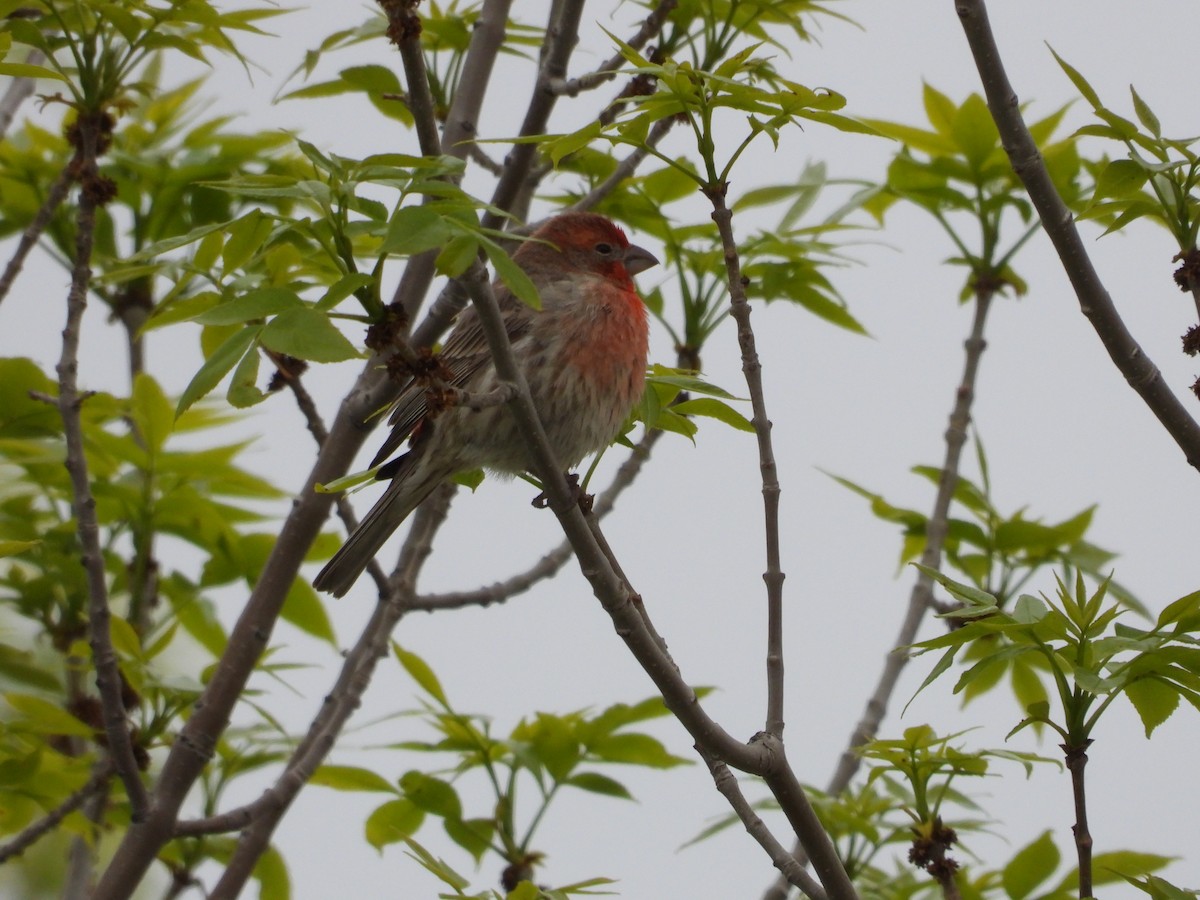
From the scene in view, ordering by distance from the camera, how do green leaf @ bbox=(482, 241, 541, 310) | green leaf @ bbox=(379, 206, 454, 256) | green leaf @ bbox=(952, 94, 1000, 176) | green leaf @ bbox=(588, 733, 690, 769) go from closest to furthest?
green leaf @ bbox=(379, 206, 454, 256), green leaf @ bbox=(482, 241, 541, 310), green leaf @ bbox=(588, 733, 690, 769), green leaf @ bbox=(952, 94, 1000, 176)

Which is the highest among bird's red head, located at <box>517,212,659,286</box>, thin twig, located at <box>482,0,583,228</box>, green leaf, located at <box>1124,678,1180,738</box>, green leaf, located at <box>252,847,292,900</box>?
bird's red head, located at <box>517,212,659,286</box>

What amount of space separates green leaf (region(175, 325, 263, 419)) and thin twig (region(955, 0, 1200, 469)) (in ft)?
4.91

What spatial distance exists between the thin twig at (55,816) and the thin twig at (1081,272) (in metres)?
3.03

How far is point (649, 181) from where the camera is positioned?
5055 millimetres

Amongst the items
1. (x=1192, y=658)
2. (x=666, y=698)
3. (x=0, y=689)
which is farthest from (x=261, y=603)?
(x=1192, y=658)

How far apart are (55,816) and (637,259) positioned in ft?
9.78

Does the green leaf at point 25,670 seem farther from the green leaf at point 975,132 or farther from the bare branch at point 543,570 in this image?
the green leaf at point 975,132

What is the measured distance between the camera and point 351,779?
4547 millimetres

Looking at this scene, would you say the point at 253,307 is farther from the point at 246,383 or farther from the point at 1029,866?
the point at 1029,866

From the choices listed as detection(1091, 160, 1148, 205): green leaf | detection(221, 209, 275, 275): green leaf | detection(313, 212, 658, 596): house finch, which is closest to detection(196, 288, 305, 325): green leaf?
detection(221, 209, 275, 275): green leaf

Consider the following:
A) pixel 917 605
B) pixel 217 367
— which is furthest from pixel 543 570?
pixel 217 367

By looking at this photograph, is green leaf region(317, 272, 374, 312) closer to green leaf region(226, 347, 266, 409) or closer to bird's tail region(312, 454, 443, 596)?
green leaf region(226, 347, 266, 409)

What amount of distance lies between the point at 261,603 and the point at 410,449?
86 cm

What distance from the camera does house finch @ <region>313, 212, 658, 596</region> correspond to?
4.84 metres
